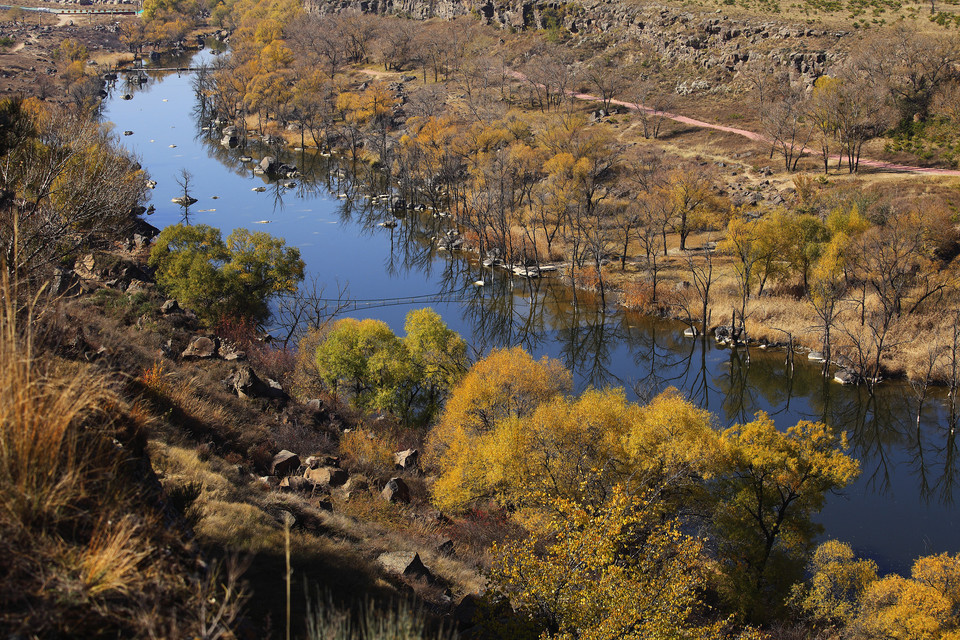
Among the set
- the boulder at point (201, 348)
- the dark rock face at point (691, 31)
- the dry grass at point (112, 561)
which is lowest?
the boulder at point (201, 348)

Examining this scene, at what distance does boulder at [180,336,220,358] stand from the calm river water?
14001mm

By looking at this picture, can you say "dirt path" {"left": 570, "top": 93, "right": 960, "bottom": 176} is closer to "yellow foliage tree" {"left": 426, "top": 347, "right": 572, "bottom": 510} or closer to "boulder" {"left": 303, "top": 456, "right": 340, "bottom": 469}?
"yellow foliage tree" {"left": 426, "top": 347, "right": 572, "bottom": 510}

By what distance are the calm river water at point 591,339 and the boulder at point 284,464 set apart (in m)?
16.9

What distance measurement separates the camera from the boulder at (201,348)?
26.4 m

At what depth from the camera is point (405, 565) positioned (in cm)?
1551

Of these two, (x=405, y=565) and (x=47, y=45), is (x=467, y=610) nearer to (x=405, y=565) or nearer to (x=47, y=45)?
(x=405, y=565)

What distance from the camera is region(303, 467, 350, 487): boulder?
20.9 metres

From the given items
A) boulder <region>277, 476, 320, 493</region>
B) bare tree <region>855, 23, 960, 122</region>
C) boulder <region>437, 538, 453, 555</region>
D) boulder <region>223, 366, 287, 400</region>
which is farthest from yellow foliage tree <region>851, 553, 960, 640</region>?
bare tree <region>855, 23, 960, 122</region>

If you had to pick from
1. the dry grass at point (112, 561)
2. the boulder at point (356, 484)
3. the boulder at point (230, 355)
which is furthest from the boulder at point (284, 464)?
the dry grass at point (112, 561)

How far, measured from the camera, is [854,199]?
50.0 meters

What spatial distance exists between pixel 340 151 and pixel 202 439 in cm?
7078

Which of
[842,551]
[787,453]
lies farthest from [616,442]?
[842,551]

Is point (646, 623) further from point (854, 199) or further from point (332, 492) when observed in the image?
point (854, 199)

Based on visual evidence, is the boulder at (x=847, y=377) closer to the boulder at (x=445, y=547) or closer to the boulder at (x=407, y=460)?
the boulder at (x=407, y=460)
